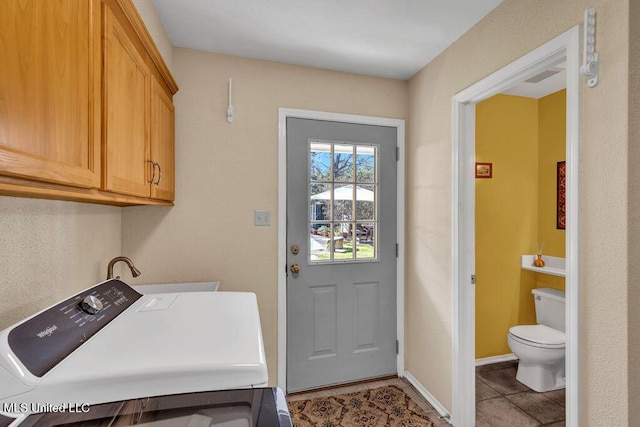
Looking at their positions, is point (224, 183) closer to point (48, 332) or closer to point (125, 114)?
point (125, 114)

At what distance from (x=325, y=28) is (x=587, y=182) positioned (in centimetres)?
152

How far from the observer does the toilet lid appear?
2.24 metres

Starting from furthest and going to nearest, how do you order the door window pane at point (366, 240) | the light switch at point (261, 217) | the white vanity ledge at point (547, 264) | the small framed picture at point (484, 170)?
the small framed picture at point (484, 170), the white vanity ledge at point (547, 264), the door window pane at point (366, 240), the light switch at point (261, 217)

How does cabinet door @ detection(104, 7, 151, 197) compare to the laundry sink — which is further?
the laundry sink

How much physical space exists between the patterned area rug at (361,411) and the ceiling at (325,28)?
2.38 metres

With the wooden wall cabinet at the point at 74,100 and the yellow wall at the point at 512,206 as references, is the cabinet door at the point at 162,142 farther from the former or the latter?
the yellow wall at the point at 512,206

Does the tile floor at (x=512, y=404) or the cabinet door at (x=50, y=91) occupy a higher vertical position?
the cabinet door at (x=50, y=91)

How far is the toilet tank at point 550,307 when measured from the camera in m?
2.44

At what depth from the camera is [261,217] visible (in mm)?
2170

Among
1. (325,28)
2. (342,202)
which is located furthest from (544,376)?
(325,28)

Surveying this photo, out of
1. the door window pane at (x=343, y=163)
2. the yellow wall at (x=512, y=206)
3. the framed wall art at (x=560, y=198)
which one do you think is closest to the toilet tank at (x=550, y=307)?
the yellow wall at (x=512, y=206)

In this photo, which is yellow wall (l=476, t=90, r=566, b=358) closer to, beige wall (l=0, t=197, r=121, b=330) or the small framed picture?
the small framed picture

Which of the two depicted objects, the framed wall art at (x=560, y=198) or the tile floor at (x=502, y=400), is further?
the framed wall art at (x=560, y=198)

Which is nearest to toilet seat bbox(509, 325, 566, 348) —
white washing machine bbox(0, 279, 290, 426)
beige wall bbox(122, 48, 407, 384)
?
beige wall bbox(122, 48, 407, 384)
